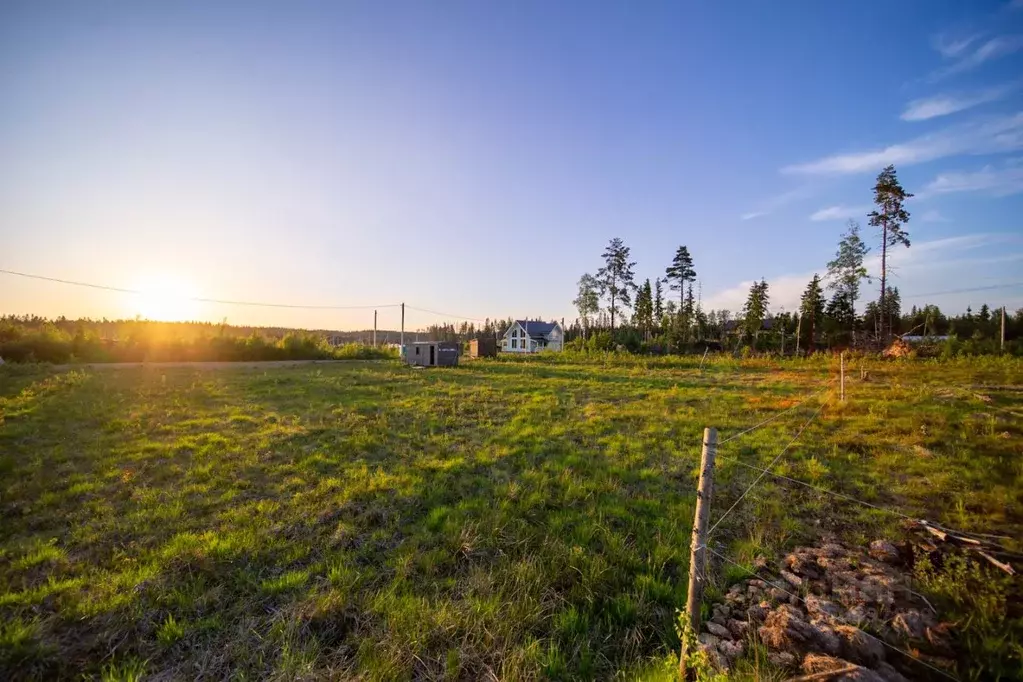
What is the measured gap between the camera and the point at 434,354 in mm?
25297

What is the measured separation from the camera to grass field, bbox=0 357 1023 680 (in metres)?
3.22

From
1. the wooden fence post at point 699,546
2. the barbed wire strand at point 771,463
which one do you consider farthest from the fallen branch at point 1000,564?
the wooden fence post at point 699,546

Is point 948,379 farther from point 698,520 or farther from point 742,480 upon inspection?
point 698,520

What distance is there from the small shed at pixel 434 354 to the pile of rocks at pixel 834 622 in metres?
22.5

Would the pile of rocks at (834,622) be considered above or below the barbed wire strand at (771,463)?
below

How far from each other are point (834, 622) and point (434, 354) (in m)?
23.5

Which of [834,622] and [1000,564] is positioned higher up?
[1000,564]

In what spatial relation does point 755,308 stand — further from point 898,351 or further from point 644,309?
point 898,351

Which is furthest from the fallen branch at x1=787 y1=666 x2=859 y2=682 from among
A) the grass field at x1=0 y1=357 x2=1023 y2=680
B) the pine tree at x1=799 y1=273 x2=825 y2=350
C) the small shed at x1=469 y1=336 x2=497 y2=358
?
the pine tree at x1=799 y1=273 x2=825 y2=350

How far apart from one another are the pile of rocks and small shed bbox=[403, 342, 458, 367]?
74.0ft

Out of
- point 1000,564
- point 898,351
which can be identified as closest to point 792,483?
point 1000,564

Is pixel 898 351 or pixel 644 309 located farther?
pixel 644 309

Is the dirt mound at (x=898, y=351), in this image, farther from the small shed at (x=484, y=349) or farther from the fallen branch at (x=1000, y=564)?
the small shed at (x=484, y=349)

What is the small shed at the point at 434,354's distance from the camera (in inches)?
997
